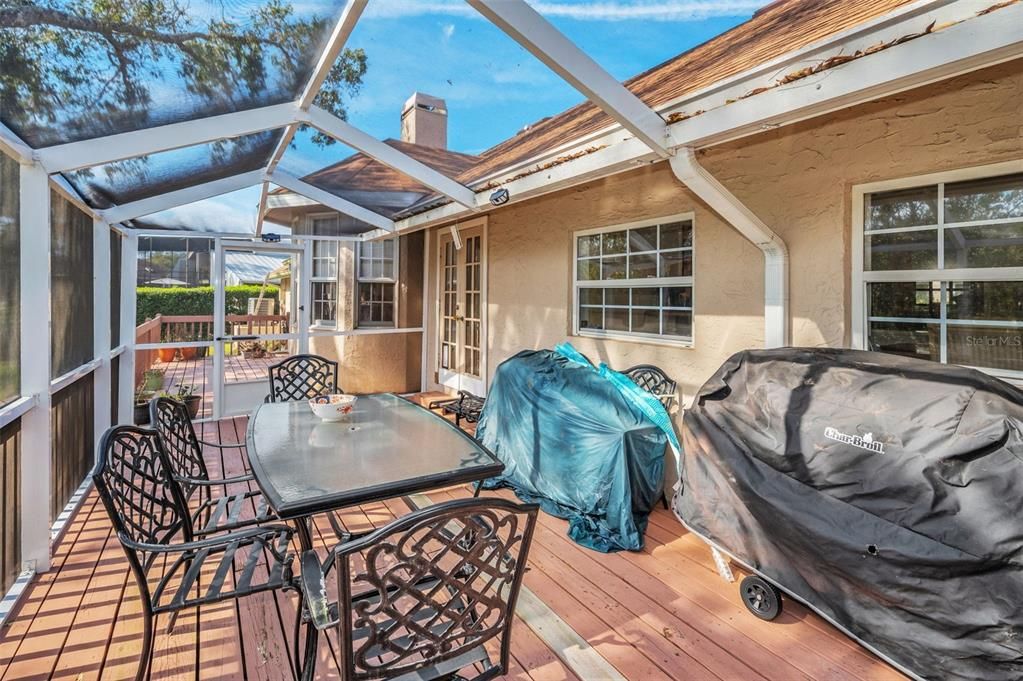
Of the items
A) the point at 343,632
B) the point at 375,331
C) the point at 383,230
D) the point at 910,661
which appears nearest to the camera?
the point at 343,632

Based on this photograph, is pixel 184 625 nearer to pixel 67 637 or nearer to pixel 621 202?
pixel 67 637

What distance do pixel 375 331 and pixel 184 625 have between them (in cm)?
486

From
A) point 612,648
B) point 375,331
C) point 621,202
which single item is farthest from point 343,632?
point 375,331

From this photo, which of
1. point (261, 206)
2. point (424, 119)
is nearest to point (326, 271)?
point (261, 206)

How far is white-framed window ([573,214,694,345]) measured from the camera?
368 cm

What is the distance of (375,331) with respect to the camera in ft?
22.5

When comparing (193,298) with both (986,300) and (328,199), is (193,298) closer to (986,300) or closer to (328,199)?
(328,199)

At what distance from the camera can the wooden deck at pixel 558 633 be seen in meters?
1.95

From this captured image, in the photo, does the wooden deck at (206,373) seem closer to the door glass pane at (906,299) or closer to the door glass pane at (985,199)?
the door glass pane at (906,299)

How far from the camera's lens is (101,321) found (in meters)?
4.02

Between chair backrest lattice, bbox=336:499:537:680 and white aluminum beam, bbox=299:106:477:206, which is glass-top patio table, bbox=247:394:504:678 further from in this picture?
white aluminum beam, bbox=299:106:477:206

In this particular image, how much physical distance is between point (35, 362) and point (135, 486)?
48.9 inches

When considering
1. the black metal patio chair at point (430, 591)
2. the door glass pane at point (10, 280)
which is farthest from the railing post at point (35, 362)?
the black metal patio chair at point (430, 591)

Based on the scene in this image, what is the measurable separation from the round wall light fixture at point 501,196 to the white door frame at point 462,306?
2258 mm
